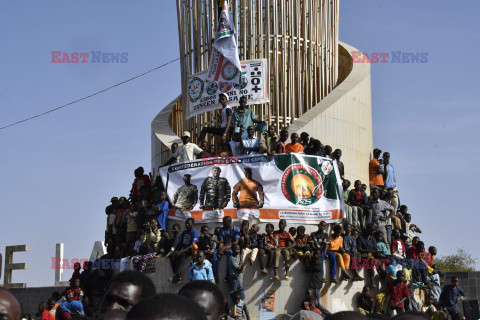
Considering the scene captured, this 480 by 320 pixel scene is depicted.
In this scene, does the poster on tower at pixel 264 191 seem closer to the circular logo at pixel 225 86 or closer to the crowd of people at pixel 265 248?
the crowd of people at pixel 265 248

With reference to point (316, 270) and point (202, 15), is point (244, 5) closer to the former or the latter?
point (202, 15)

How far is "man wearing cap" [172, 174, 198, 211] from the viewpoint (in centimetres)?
1495

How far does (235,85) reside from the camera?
54.4 ft

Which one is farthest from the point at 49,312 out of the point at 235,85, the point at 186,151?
the point at 235,85

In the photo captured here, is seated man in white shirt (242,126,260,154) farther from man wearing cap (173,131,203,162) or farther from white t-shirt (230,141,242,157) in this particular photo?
man wearing cap (173,131,203,162)

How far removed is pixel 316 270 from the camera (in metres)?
13.7

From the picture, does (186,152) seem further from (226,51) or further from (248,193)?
(226,51)

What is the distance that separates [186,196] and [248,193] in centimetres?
120

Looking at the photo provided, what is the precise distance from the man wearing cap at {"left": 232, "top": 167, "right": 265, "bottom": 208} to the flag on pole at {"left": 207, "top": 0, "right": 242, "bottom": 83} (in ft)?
8.75

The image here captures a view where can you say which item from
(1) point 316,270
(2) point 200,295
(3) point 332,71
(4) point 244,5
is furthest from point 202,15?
(2) point 200,295

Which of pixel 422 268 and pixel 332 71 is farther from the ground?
pixel 332 71

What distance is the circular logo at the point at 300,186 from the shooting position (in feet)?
48.2

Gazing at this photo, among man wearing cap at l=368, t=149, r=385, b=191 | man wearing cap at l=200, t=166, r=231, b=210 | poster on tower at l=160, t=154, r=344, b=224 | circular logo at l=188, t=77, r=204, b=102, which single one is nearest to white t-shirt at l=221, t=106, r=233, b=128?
poster on tower at l=160, t=154, r=344, b=224

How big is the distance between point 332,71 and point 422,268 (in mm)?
5287
